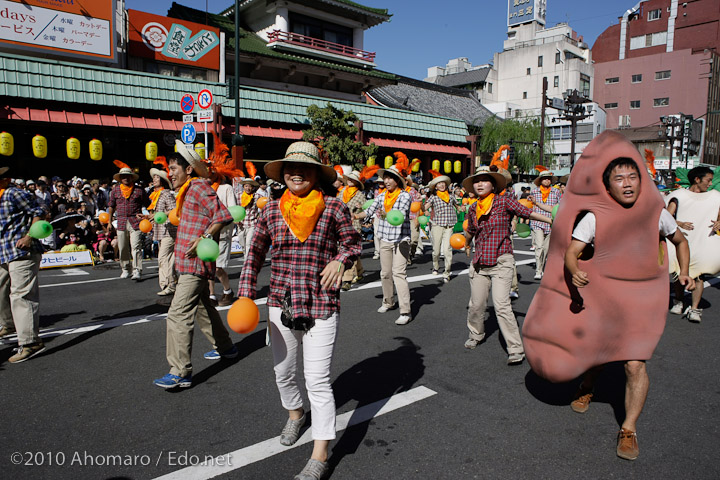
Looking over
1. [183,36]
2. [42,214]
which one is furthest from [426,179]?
[42,214]

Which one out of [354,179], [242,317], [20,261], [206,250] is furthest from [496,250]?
[20,261]

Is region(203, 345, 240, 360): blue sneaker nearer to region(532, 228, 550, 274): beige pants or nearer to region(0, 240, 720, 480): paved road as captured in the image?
region(0, 240, 720, 480): paved road


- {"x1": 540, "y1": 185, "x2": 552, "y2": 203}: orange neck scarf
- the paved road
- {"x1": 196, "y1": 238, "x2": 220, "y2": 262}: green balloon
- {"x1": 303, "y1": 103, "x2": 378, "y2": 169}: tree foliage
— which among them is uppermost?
{"x1": 303, "y1": 103, "x2": 378, "y2": 169}: tree foliage

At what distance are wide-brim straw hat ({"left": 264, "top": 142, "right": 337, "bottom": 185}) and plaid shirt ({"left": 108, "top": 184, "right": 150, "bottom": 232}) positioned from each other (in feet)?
21.3

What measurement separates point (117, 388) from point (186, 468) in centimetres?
157

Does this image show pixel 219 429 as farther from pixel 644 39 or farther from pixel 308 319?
pixel 644 39

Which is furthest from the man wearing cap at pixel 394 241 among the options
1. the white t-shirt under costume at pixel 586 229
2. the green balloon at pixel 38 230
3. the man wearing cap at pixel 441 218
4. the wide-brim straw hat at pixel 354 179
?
the green balloon at pixel 38 230

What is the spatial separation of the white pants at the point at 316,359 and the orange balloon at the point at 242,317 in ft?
0.87

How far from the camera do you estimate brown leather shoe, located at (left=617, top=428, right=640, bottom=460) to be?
3.14m

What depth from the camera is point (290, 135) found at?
66.1 feet

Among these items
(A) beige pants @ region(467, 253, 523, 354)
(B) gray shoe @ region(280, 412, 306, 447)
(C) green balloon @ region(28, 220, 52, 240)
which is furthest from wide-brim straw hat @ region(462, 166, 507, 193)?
(C) green balloon @ region(28, 220, 52, 240)

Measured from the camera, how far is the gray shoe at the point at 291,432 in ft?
10.8

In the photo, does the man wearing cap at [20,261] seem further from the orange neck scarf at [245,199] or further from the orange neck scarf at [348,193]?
the orange neck scarf at [348,193]

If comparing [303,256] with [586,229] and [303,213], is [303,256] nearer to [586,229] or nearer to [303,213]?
[303,213]
